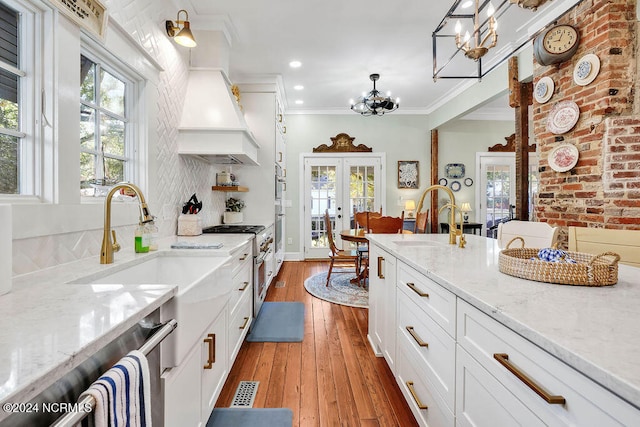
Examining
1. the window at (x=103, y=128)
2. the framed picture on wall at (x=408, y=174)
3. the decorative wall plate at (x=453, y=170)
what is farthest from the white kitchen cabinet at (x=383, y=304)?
the decorative wall plate at (x=453, y=170)

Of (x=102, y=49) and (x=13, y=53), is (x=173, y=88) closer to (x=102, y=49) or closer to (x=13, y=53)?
(x=102, y=49)

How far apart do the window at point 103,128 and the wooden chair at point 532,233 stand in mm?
2434

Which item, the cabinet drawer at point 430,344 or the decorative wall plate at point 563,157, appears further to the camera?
the decorative wall plate at point 563,157

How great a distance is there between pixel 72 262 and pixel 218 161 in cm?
217

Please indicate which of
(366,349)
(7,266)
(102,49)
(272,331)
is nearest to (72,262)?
(7,266)

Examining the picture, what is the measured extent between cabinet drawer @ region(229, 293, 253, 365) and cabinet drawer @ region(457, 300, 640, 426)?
4.65 ft

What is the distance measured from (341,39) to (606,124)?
102 inches

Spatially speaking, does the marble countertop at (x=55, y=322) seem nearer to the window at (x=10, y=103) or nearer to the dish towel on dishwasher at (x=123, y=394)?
the dish towel on dishwasher at (x=123, y=394)

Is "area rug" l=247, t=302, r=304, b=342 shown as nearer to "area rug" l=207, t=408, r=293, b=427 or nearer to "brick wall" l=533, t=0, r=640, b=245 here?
"area rug" l=207, t=408, r=293, b=427

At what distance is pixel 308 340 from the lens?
8.26ft

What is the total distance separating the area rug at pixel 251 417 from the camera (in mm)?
1555

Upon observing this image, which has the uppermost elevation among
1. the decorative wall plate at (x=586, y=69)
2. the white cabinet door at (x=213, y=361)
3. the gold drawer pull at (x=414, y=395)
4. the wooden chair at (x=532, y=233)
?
the decorative wall plate at (x=586, y=69)

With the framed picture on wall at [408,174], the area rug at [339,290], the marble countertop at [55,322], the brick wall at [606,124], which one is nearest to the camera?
the marble countertop at [55,322]

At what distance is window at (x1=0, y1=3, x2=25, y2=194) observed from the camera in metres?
1.16
